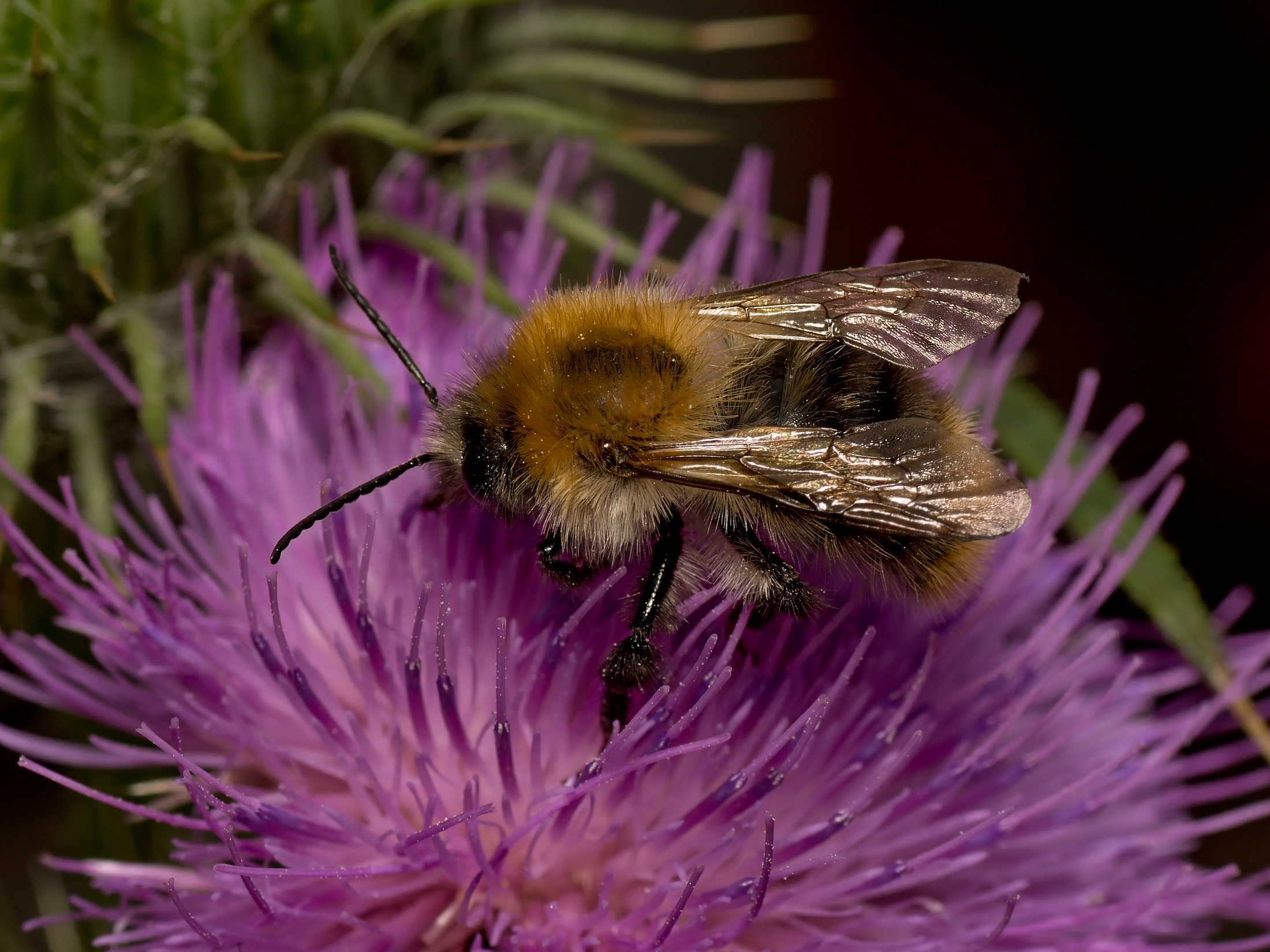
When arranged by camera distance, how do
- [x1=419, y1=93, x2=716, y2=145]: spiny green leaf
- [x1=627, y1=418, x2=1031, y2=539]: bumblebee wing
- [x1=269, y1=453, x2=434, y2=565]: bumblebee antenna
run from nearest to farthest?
1. [x1=627, y1=418, x2=1031, y2=539]: bumblebee wing
2. [x1=269, y1=453, x2=434, y2=565]: bumblebee antenna
3. [x1=419, y1=93, x2=716, y2=145]: spiny green leaf

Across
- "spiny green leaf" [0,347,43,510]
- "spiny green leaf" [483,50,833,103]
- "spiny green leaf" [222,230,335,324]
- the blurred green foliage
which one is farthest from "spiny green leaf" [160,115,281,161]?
"spiny green leaf" [483,50,833,103]

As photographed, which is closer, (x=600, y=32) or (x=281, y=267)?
(x=281, y=267)

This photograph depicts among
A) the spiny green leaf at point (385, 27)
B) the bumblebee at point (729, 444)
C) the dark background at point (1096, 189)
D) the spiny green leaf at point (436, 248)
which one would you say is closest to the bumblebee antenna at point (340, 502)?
the bumblebee at point (729, 444)

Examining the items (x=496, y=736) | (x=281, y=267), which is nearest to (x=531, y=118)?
(x=281, y=267)

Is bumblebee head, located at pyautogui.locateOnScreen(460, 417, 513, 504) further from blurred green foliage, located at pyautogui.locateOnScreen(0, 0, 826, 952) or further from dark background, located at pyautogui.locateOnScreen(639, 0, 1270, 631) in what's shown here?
dark background, located at pyautogui.locateOnScreen(639, 0, 1270, 631)

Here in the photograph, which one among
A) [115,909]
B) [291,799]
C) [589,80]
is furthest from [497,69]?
[115,909]

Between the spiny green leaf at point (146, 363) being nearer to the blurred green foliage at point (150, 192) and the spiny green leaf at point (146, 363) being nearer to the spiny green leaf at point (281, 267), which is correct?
the blurred green foliage at point (150, 192)

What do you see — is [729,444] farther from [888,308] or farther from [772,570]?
[888,308]
